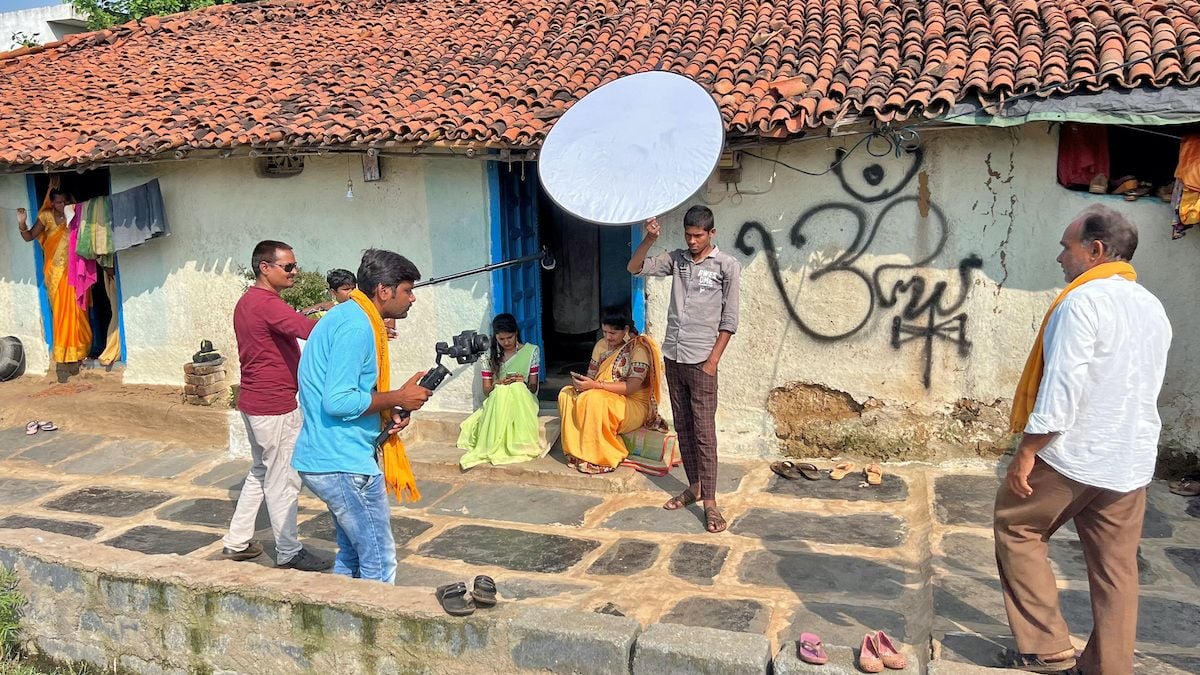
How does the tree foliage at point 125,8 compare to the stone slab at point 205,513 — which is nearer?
the stone slab at point 205,513

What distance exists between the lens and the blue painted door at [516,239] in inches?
276

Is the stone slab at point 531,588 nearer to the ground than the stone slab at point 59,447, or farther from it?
farther from it

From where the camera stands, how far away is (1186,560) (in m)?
4.46

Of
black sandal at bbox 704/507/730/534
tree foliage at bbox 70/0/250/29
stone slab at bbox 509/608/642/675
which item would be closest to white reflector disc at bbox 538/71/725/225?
black sandal at bbox 704/507/730/534

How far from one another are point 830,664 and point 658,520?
2.41 meters

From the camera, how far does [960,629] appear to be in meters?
3.75

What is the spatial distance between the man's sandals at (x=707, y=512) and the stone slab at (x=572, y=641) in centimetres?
181

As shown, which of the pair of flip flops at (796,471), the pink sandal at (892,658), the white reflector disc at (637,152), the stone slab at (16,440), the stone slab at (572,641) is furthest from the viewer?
the stone slab at (16,440)

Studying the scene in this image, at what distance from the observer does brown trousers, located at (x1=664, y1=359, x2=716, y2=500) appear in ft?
16.2

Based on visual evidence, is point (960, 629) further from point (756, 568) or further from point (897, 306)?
point (897, 306)

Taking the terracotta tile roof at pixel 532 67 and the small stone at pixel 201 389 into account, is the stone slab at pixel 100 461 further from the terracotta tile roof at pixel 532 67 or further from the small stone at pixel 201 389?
the terracotta tile roof at pixel 532 67

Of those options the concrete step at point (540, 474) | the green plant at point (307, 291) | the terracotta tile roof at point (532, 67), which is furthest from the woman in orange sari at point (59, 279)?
the concrete step at point (540, 474)

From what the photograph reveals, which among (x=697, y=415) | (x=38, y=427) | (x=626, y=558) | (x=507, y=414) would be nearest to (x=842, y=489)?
(x=697, y=415)

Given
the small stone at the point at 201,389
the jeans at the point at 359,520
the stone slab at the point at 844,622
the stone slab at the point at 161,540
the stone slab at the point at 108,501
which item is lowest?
the stone slab at the point at 108,501
